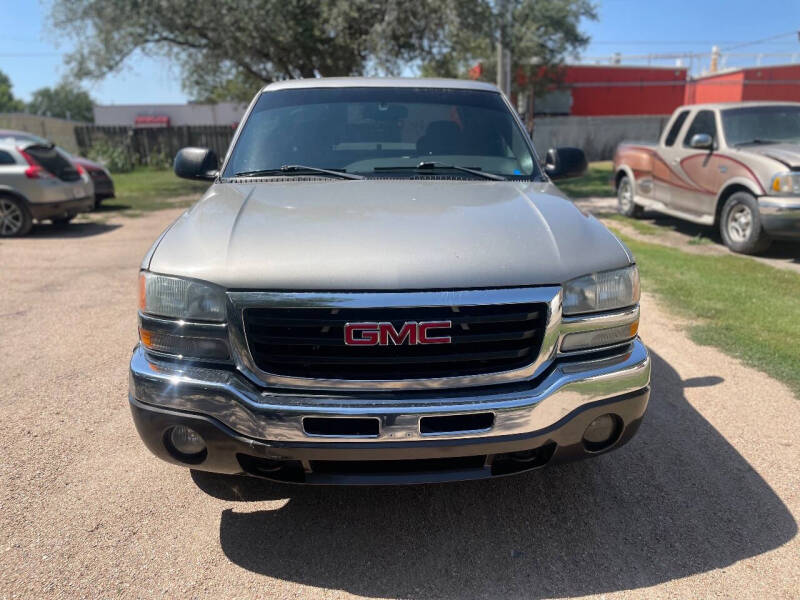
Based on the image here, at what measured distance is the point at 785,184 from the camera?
7703 millimetres

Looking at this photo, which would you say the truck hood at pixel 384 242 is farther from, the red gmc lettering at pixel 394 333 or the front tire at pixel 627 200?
the front tire at pixel 627 200

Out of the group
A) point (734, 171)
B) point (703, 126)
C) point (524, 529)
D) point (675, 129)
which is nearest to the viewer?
point (524, 529)

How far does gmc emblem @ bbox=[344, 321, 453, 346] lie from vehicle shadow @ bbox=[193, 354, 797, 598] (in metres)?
0.94

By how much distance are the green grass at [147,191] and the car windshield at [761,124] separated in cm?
1133

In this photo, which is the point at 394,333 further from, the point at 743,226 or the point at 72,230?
the point at 72,230

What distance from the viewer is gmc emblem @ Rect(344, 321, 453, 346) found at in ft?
7.49

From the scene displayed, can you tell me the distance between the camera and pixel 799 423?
3.72 metres

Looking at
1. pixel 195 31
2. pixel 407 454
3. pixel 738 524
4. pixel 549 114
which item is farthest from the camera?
pixel 549 114

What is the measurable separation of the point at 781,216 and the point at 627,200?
4138 millimetres

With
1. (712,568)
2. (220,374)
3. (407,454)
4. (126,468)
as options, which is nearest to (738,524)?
(712,568)

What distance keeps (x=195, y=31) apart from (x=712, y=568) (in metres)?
17.5

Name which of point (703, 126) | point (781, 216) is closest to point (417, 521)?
point (781, 216)

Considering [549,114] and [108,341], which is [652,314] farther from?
[549,114]

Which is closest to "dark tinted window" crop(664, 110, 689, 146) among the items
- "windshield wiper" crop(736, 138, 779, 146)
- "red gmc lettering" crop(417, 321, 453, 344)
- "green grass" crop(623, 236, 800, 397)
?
"windshield wiper" crop(736, 138, 779, 146)
